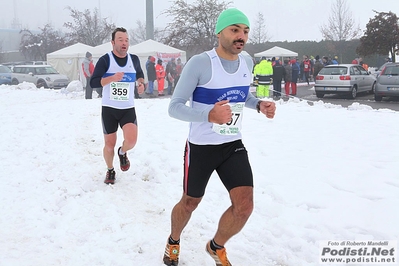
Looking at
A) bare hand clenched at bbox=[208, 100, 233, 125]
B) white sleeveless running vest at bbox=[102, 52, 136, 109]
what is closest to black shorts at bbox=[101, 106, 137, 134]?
white sleeveless running vest at bbox=[102, 52, 136, 109]

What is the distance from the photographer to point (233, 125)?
10.6 ft

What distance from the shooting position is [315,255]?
145 inches

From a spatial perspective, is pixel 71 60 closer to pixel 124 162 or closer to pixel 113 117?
pixel 124 162

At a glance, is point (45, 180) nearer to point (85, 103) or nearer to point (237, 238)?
point (237, 238)

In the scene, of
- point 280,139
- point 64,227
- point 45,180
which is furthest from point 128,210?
point 280,139

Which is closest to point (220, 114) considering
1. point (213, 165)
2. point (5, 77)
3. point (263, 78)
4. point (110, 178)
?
point (213, 165)

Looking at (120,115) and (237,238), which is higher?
(120,115)

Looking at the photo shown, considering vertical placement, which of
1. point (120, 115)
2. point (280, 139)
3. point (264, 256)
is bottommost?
point (264, 256)

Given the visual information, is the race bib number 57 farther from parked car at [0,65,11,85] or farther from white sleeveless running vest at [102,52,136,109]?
parked car at [0,65,11,85]

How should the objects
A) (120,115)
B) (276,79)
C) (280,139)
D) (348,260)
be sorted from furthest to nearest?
(276,79)
(280,139)
(120,115)
(348,260)

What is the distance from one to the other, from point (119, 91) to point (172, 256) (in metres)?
2.56

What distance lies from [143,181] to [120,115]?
951 mm

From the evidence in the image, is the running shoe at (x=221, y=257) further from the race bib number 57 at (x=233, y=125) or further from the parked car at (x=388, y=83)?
the parked car at (x=388, y=83)

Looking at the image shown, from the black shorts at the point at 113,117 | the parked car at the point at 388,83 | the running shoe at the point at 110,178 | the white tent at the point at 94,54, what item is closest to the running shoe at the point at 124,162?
the running shoe at the point at 110,178
